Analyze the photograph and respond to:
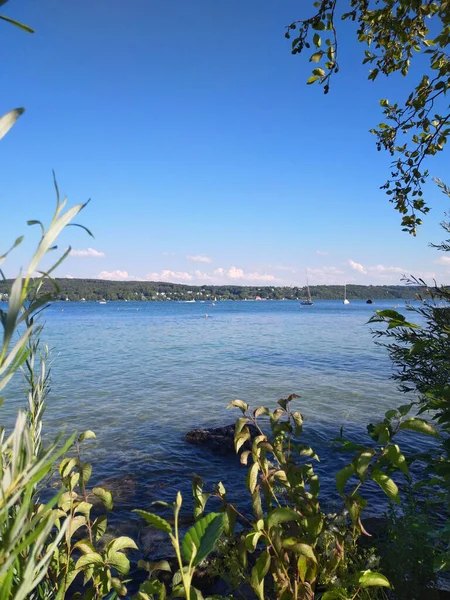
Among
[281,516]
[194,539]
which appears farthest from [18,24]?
[281,516]

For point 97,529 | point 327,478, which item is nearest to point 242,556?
point 97,529

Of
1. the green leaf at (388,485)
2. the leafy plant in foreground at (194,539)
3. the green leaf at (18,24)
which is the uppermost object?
the green leaf at (18,24)

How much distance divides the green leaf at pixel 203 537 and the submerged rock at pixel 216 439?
1078cm

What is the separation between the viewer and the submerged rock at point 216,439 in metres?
12.1

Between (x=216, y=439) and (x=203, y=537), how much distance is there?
1158cm

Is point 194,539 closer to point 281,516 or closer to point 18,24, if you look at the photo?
point 281,516

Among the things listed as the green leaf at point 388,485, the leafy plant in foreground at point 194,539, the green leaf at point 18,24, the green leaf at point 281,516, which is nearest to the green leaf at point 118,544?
the leafy plant in foreground at point 194,539

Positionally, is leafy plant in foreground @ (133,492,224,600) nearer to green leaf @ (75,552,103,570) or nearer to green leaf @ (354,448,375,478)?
green leaf @ (75,552,103,570)

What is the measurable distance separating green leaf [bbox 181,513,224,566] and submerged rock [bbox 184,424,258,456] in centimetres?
1078

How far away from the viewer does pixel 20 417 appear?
2.68 ft

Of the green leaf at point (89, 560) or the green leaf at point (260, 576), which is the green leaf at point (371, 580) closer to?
the green leaf at point (260, 576)

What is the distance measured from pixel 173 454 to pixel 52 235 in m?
12.4

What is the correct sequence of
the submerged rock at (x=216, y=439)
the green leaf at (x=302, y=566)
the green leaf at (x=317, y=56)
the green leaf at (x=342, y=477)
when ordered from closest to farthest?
1. the green leaf at (x=342, y=477)
2. the green leaf at (x=302, y=566)
3. the green leaf at (x=317, y=56)
4. the submerged rock at (x=216, y=439)

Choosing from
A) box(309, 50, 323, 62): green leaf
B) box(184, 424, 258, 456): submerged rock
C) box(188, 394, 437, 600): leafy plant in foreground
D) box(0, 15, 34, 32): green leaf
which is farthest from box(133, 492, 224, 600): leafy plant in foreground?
box(184, 424, 258, 456): submerged rock
